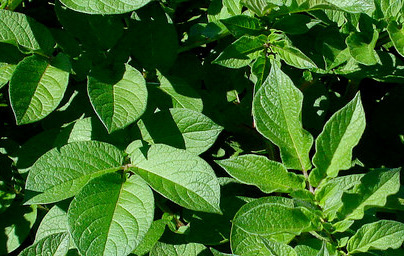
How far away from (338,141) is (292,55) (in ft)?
0.84

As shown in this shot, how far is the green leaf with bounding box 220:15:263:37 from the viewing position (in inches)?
47.5

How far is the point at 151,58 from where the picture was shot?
1356 mm

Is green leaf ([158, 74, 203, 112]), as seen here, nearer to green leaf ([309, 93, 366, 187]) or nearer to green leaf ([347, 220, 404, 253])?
green leaf ([309, 93, 366, 187])

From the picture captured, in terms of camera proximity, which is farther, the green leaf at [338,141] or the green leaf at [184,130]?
the green leaf at [184,130]

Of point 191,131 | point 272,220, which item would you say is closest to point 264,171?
point 272,220

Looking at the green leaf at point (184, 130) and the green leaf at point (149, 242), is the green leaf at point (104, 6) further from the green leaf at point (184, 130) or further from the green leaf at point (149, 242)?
the green leaf at point (149, 242)

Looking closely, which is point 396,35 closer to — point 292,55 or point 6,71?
point 292,55

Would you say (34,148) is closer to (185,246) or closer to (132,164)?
(132,164)

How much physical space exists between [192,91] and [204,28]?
194mm

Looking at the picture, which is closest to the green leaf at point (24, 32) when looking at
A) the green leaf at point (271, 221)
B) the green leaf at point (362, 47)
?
the green leaf at point (271, 221)

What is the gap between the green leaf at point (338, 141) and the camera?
1037 mm

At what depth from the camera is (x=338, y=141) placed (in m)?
1.06

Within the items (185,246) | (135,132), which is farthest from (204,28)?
(185,246)

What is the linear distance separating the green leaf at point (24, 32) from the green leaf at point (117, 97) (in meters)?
0.15
